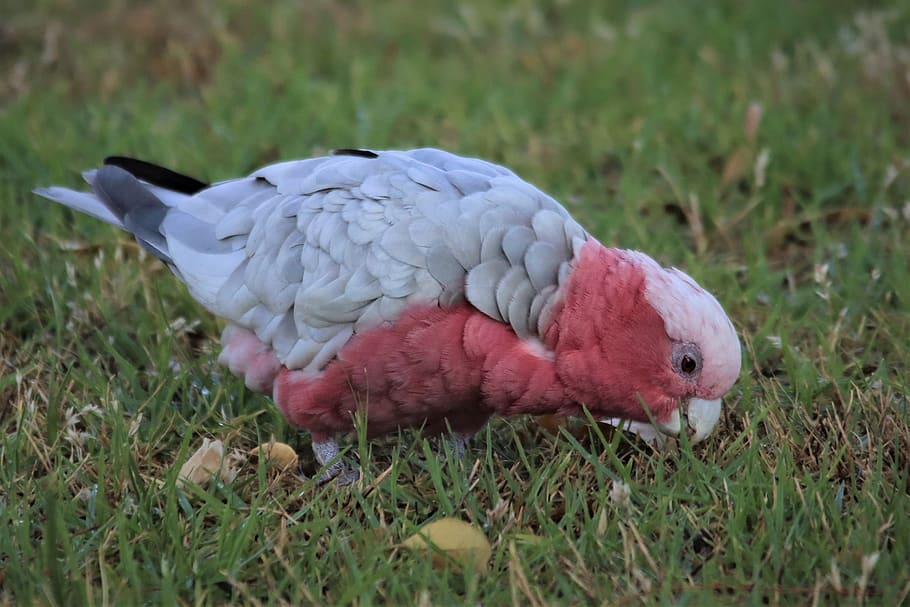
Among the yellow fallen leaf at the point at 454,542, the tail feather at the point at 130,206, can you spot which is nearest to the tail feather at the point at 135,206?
the tail feather at the point at 130,206

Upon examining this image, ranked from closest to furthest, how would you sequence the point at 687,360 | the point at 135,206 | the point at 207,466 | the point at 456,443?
the point at 687,360 < the point at 207,466 < the point at 456,443 < the point at 135,206

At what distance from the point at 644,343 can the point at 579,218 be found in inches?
67.9

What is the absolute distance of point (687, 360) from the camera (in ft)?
9.11

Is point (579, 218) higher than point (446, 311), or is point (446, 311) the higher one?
point (446, 311)

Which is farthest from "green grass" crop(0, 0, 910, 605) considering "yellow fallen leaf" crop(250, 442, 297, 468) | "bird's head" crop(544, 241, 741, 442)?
"bird's head" crop(544, 241, 741, 442)

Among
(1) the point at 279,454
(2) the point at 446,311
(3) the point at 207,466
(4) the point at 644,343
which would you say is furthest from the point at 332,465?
(4) the point at 644,343

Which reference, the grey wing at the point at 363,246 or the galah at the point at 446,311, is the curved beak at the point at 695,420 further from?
the grey wing at the point at 363,246

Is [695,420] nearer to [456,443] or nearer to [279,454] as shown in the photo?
[456,443]

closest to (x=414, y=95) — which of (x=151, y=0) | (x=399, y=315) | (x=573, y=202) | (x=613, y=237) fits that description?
(x=573, y=202)

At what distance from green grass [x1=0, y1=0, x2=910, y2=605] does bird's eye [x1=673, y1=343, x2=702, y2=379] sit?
27cm

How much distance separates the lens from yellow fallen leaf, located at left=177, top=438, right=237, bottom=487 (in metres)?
2.92

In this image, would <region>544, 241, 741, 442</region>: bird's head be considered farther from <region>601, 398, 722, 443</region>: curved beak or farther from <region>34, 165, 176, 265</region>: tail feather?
<region>34, 165, 176, 265</region>: tail feather

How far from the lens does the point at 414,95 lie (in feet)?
17.7

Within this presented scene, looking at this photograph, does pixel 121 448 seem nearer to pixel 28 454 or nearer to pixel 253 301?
pixel 28 454
